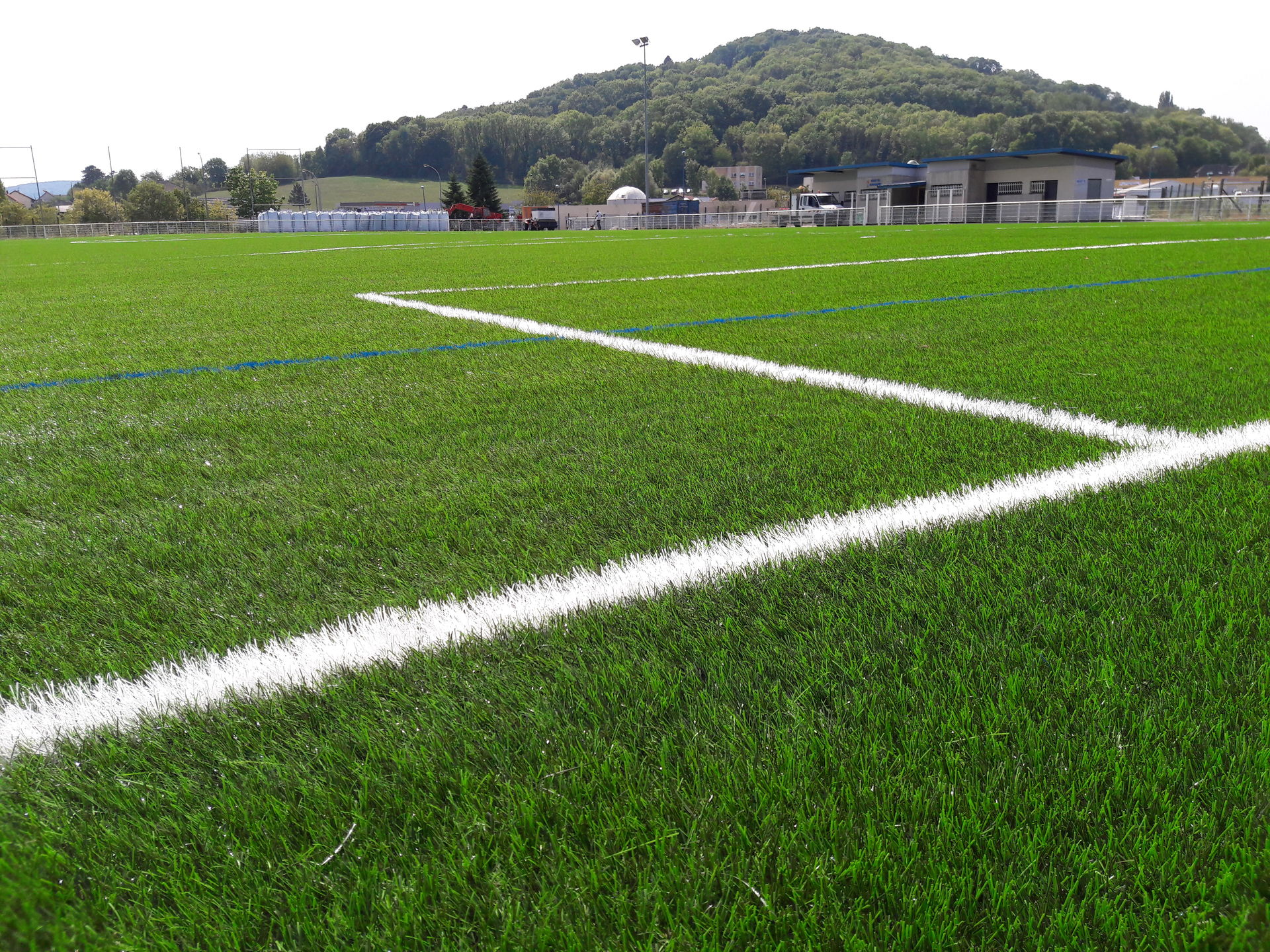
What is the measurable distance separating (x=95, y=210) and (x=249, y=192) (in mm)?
14839

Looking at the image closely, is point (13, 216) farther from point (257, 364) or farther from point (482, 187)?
point (257, 364)

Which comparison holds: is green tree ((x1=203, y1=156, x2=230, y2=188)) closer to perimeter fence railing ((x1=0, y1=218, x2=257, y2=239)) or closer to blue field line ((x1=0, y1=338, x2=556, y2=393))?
perimeter fence railing ((x1=0, y1=218, x2=257, y2=239))

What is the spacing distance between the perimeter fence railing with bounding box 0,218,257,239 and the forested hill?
268 feet

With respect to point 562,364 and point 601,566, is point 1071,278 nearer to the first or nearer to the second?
point 562,364

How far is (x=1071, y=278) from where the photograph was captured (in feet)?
22.4

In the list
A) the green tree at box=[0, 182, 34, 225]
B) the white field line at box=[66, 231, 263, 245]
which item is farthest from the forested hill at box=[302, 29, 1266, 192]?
the white field line at box=[66, 231, 263, 245]

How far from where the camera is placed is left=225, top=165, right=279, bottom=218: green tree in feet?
288

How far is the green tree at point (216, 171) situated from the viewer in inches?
6319

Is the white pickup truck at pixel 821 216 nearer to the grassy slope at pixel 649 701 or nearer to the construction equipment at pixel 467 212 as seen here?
the construction equipment at pixel 467 212

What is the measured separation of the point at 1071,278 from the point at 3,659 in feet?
23.8

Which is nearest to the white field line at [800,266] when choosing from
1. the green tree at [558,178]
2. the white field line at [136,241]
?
the white field line at [136,241]

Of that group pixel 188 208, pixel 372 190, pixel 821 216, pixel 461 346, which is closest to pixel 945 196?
pixel 821 216

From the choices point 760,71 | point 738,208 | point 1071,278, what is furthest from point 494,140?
point 1071,278

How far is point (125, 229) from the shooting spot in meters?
57.7
